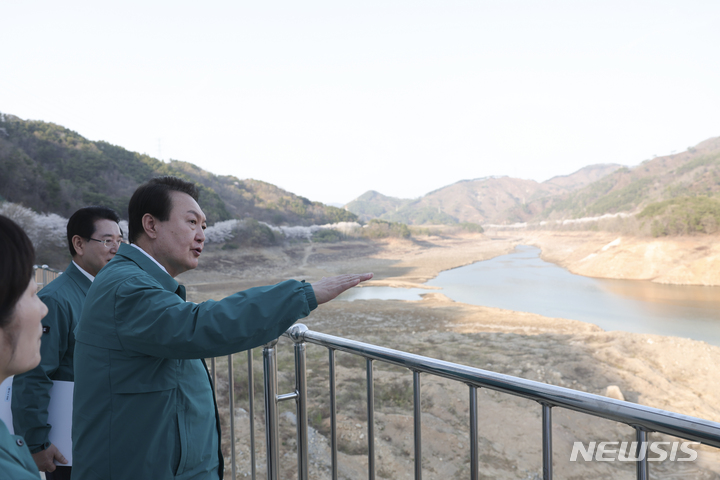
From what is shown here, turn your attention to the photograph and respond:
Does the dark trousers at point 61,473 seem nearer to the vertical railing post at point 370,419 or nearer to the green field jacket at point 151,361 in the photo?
the green field jacket at point 151,361

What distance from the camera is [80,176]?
31.3m

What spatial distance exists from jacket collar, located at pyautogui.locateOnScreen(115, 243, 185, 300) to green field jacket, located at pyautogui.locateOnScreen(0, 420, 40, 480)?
661 mm

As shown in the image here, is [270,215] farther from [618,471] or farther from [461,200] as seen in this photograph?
[461,200]

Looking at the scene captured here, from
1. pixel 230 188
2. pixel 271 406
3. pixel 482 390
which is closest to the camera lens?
pixel 271 406

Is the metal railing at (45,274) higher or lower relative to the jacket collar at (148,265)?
lower

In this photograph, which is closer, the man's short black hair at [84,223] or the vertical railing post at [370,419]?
the vertical railing post at [370,419]

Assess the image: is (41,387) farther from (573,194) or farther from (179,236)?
(573,194)

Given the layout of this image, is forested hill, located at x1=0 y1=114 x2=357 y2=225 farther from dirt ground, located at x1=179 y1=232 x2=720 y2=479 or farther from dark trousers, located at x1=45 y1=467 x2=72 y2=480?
dark trousers, located at x1=45 y1=467 x2=72 y2=480

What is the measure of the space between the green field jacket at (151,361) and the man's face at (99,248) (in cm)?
108

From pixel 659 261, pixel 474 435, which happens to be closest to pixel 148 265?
pixel 474 435

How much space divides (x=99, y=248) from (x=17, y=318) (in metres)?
1.73

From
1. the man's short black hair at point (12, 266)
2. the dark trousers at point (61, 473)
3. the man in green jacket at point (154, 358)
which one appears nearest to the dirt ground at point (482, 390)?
the dark trousers at point (61, 473)

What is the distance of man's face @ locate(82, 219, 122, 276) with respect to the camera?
7.36 ft

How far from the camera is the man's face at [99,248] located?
7.36 ft
